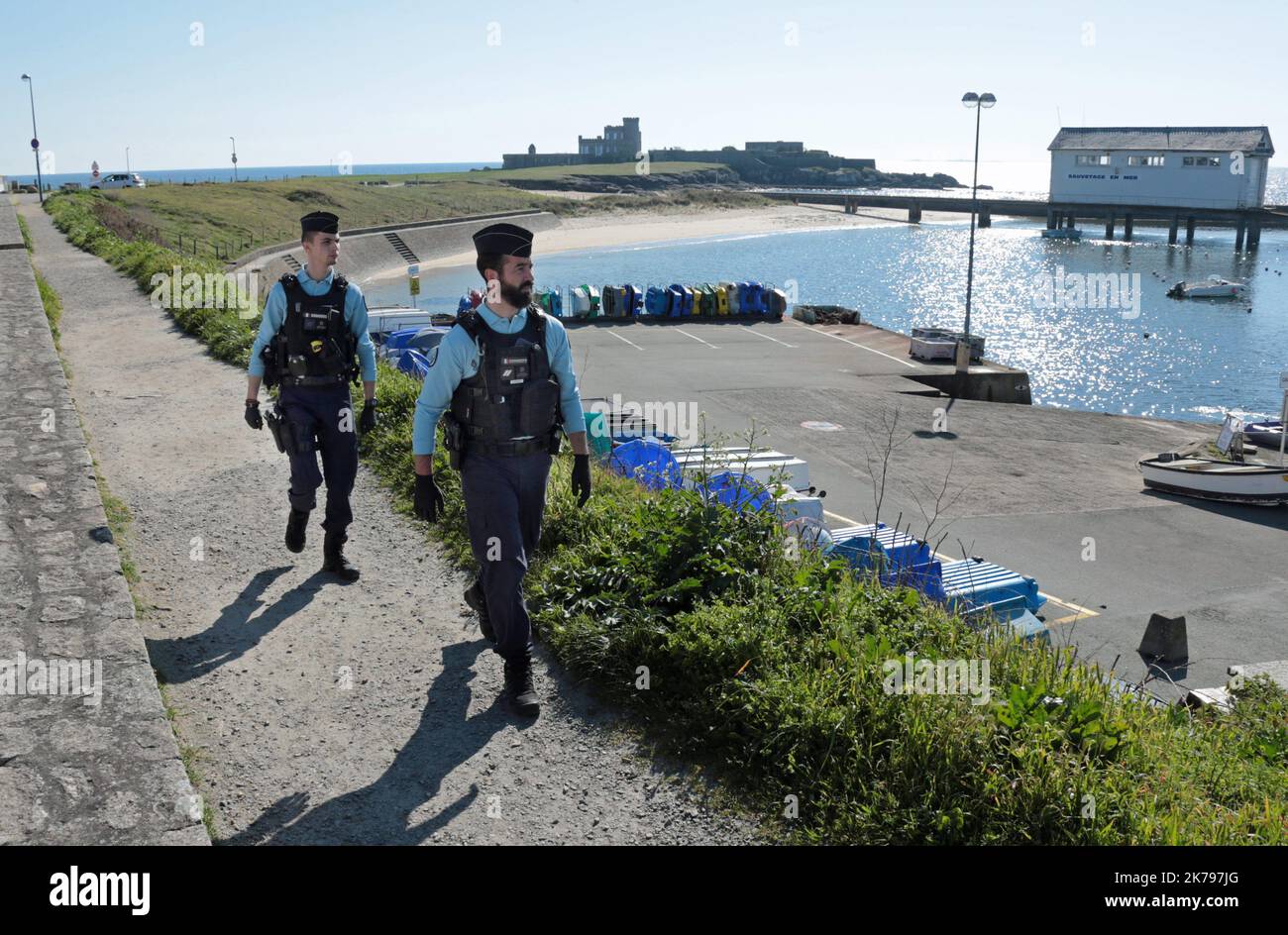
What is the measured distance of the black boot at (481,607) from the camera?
620cm

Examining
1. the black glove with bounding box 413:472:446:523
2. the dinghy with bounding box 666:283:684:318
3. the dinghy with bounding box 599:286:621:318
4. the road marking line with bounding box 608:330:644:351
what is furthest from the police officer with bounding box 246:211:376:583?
the dinghy with bounding box 666:283:684:318

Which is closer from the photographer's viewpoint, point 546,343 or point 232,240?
point 546,343

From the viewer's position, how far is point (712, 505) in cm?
671

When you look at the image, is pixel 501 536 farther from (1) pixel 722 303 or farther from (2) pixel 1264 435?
(1) pixel 722 303

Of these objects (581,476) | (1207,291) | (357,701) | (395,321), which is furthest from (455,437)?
(1207,291)

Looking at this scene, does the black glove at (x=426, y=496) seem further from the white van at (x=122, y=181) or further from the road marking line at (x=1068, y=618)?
the white van at (x=122, y=181)

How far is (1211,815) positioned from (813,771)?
66.1 inches

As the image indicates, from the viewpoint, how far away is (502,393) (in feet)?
18.1

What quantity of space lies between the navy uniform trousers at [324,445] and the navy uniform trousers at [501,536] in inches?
77.1

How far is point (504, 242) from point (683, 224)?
138351 mm
